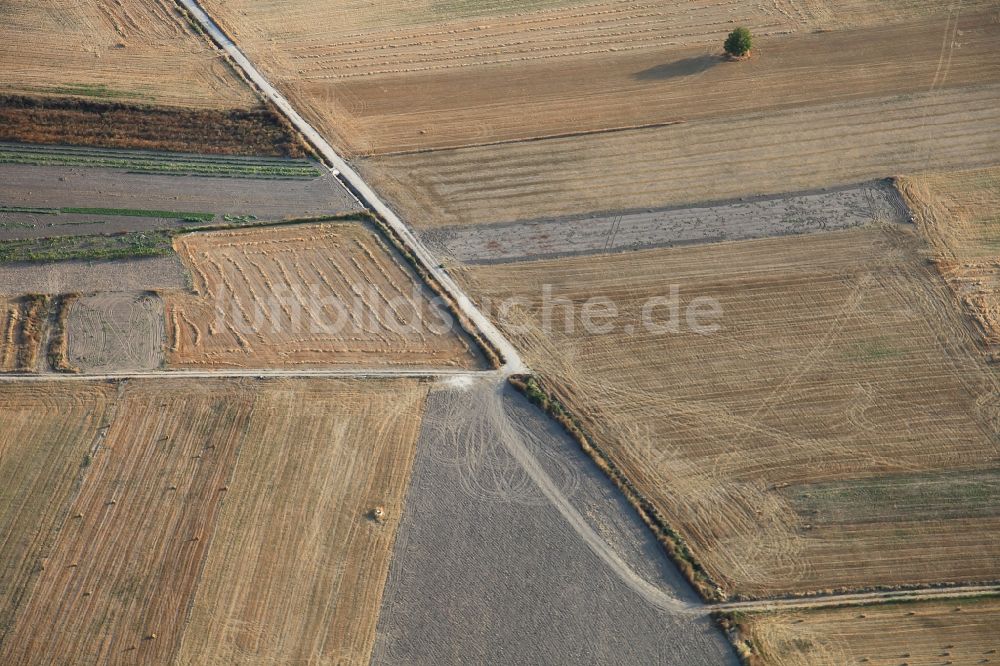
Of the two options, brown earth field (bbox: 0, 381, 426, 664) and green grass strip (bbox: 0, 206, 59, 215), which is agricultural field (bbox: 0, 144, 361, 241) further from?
brown earth field (bbox: 0, 381, 426, 664)

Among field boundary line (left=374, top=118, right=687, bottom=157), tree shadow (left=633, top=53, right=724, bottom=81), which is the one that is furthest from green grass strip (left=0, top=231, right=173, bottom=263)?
tree shadow (left=633, top=53, right=724, bottom=81)

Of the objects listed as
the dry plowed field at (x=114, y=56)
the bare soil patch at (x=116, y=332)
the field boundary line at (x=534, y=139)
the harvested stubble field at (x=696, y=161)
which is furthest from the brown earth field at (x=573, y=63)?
the bare soil patch at (x=116, y=332)

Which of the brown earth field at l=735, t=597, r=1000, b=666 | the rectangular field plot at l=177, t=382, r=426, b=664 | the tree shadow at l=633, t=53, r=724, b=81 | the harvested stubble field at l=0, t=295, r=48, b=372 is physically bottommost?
the harvested stubble field at l=0, t=295, r=48, b=372

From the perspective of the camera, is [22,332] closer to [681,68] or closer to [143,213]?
[143,213]

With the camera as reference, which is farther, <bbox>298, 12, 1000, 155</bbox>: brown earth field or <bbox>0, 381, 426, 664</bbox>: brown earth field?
<bbox>298, 12, 1000, 155</bbox>: brown earth field

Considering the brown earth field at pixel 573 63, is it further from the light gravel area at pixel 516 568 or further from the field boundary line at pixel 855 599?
the field boundary line at pixel 855 599

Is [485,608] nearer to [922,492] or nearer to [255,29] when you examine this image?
[922,492]
